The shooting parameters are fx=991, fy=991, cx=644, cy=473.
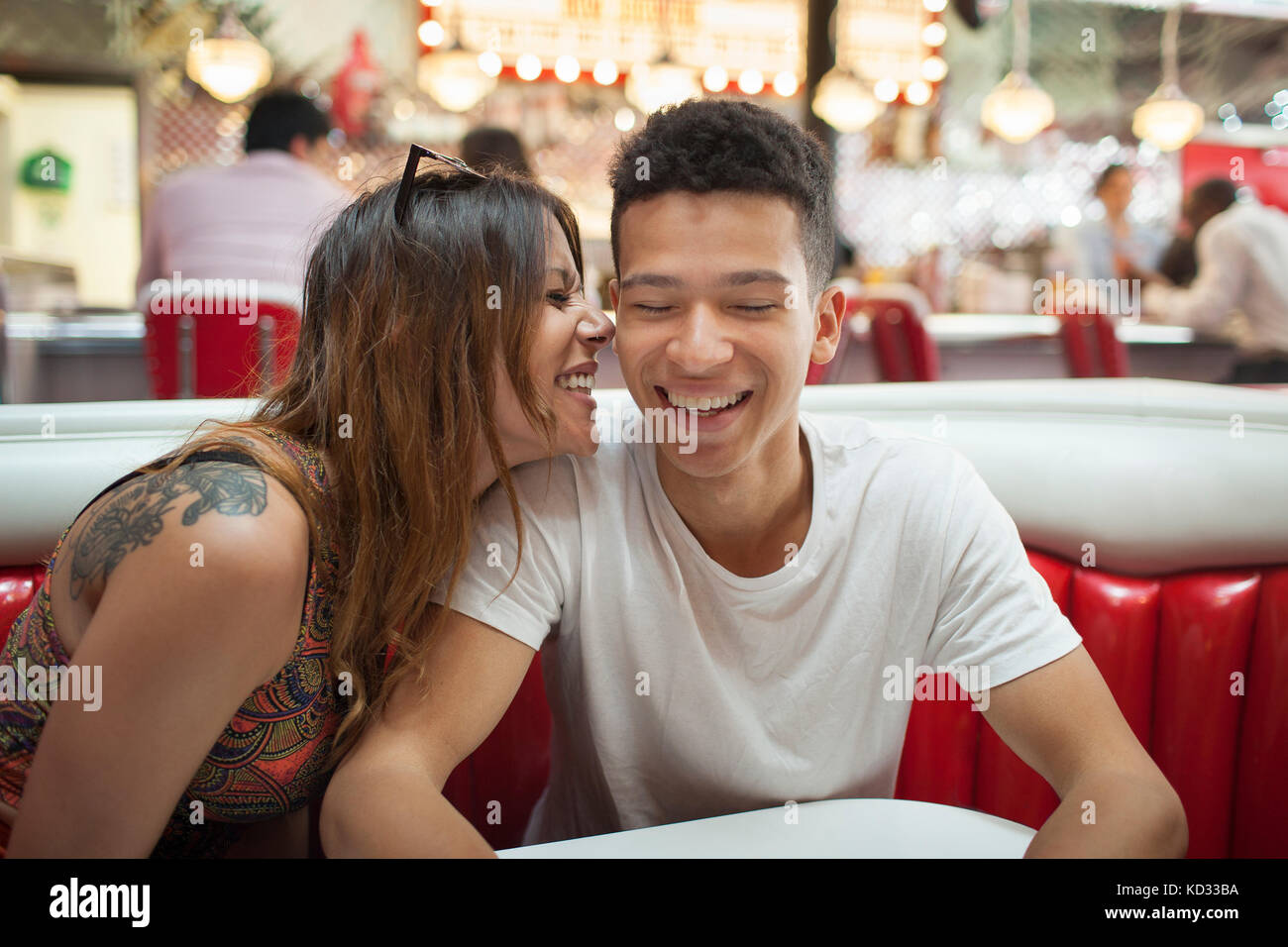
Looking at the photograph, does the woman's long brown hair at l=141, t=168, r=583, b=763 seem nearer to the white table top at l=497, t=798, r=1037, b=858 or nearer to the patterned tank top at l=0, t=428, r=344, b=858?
the patterned tank top at l=0, t=428, r=344, b=858

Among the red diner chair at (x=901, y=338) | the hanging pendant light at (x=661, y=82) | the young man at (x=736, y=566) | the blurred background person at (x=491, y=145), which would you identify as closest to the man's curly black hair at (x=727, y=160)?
the young man at (x=736, y=566)

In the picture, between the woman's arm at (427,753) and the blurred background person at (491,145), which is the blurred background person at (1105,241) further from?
the woman's arm at (427,753)

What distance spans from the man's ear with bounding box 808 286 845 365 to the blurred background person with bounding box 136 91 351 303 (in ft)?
7.02

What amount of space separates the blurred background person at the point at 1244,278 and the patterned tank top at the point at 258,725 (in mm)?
4588

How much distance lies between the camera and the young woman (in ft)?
3.29

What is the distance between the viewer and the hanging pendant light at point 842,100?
579cm

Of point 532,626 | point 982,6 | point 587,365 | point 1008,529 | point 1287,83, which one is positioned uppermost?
point 1287,83

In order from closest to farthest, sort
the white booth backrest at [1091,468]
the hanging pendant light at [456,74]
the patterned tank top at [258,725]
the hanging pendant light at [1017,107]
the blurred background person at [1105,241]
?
the patterned tank top at [258,725], the white booth backrest at [1091,468], the hanging pendant light at [456,74], the hanging pendant light at [1017,107], the blurred background person at [1105,241]

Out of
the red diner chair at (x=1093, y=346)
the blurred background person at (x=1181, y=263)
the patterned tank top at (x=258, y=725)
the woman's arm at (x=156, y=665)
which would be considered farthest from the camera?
the blurred background person at (x=1181, y=263)

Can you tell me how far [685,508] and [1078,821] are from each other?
0.61m

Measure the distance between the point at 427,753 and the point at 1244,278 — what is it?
186 inches
